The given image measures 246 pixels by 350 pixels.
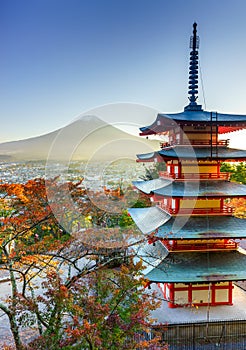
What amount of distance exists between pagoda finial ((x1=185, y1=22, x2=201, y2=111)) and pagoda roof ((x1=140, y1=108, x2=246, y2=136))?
73 centimetres

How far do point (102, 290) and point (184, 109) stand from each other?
8544 mm

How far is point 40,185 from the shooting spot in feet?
33.7

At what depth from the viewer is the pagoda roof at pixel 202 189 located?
34.9 feet

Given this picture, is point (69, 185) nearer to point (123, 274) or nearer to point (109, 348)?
point (123, 274)

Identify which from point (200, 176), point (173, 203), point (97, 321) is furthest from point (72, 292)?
point (200, 176)

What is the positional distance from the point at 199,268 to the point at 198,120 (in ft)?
18.0

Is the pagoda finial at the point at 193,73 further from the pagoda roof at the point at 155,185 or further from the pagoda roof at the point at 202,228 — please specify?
the pagoda roof at the point at 202,228

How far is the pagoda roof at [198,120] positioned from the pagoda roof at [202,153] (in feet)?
3.13

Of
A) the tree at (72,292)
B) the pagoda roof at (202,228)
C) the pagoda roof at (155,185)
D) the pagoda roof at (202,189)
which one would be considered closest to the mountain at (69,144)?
the tree at (72,292)

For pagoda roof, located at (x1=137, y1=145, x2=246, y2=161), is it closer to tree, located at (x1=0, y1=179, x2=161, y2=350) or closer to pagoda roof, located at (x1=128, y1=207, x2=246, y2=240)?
pagoda roof, located at (x1=128, y1=207, x2=246, y2=240)

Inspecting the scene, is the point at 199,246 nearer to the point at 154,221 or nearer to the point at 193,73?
the point at 154,221

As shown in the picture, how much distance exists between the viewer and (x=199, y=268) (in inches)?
413

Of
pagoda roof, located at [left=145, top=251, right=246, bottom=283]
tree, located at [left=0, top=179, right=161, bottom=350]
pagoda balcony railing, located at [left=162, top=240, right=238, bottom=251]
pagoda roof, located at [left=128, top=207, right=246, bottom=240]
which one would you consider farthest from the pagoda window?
tree, located at [left=0, top=179, right=161, bottom=350]

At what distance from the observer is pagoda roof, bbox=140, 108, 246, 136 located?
10.7 metres
